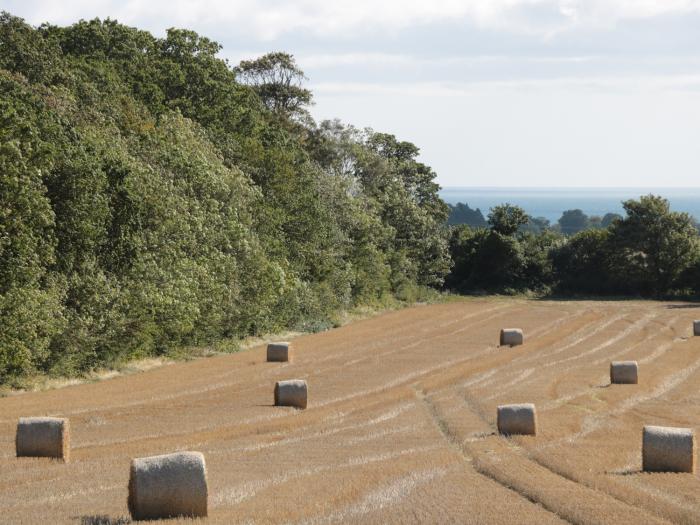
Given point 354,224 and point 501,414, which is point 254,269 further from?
point 501,414

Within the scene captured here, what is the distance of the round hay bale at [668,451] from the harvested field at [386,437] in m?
0.30

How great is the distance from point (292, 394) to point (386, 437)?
217 inches

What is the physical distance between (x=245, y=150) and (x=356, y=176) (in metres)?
29.6

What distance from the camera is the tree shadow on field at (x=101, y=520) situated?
13487 millimetres

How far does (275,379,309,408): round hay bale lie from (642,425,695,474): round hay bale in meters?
11.2

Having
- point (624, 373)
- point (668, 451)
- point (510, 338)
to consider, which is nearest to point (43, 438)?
point (668, 451)

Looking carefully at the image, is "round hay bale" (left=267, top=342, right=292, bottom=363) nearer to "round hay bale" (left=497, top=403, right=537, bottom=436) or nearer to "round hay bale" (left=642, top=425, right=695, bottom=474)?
"round hay bale" (left=497, top=403, right=537, bottom=436)

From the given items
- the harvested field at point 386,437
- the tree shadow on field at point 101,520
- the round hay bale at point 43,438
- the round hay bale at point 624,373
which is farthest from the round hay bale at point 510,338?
the tree shadow on field at point 101,520

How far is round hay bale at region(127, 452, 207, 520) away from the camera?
537 inches

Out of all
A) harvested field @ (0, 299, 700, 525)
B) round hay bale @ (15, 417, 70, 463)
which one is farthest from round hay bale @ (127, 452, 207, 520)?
round hay bale @ (15, 417, 70, 463)

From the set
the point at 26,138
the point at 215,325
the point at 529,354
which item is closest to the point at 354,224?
the point at 215,325

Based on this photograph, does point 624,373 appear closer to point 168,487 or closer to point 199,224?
point 199,224

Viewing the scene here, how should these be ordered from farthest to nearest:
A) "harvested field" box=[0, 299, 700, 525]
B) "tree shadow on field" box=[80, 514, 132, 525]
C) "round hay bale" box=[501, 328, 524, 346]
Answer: "round hay bale" box=[501, 328, 524, 346]
"harvested field" box=[0, 299, 700, 525]
"tree shadow on field" box=[80, 514, 132, 525]

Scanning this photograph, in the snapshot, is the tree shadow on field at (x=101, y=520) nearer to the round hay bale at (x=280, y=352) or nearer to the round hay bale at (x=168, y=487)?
the round hay bale at (x=168, y=487)
